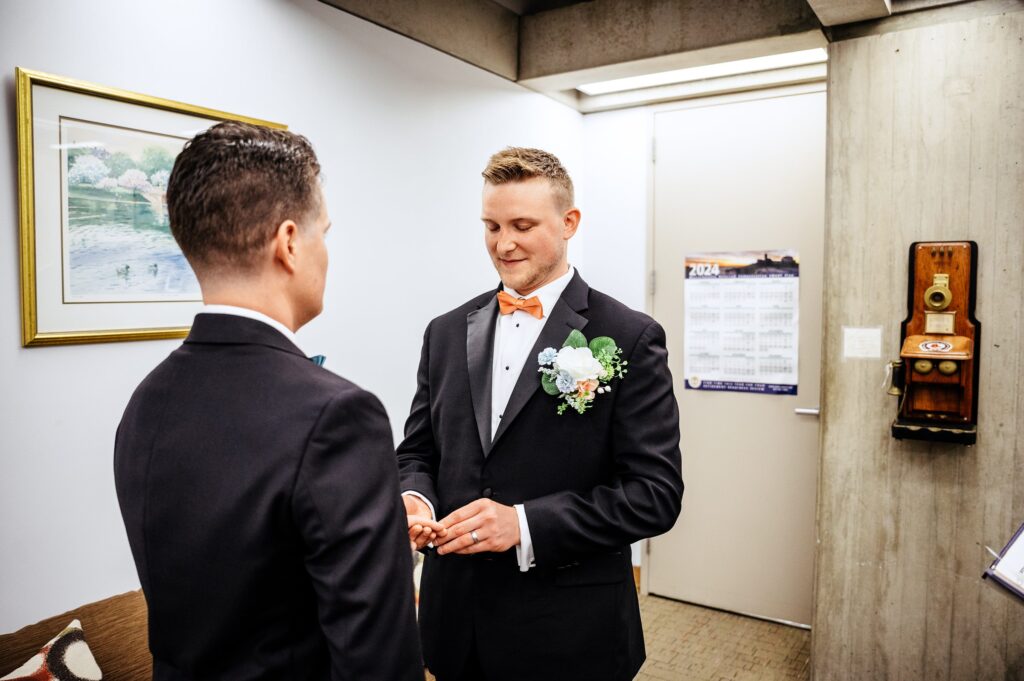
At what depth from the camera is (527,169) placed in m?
1.69

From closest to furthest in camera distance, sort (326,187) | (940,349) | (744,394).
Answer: (940,349) < (326,187) < (744,394)

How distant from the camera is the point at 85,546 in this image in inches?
83.5

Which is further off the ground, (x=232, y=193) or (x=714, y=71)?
(x=714, y=71)

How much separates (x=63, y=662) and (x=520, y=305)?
1.45 metres

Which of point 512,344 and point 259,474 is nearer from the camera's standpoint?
point 259,474

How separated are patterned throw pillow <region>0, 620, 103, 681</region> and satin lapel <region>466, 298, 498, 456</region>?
1.21 metres

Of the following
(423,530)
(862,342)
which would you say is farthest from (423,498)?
(862,342)

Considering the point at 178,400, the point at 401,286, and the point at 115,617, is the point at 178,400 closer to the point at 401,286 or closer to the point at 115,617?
the point at 115,617

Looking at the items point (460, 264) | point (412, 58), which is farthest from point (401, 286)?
point (412, 58)

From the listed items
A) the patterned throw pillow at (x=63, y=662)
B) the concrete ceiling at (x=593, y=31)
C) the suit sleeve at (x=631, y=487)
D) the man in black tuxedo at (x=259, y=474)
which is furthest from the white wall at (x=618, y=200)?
the man in black tuxedo at (x=259, y=474)

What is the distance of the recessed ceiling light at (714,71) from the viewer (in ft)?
11.6

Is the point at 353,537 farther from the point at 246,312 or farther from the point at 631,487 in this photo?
the point at 631,487

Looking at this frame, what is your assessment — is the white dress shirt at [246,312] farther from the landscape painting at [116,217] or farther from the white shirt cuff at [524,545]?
the landscape painting at [116,217]

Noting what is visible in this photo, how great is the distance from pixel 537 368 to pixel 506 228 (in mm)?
338
